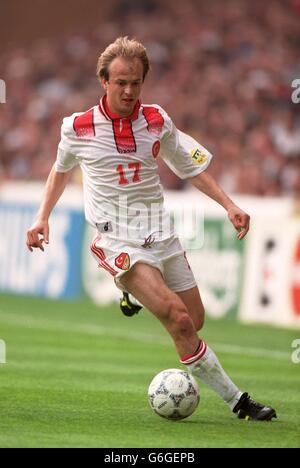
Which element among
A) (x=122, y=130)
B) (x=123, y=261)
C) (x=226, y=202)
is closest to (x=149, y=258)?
(x=123, y=261)

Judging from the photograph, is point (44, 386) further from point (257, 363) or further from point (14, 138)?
point (14, 138)

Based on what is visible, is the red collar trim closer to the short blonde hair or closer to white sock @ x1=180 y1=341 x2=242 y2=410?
the short blonde hair

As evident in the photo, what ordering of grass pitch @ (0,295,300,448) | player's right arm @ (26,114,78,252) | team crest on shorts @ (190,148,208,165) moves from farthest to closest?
1. team crest on shorts @ (190,148,208,165)
2. player's right arm @ (26,114,78,252)
3. grass pitch @ (0,295,300,448)

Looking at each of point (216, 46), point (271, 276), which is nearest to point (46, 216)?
point (271, 276)

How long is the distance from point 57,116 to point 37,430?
1737 cm

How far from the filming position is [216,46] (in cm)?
2306

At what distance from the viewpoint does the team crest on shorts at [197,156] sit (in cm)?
886

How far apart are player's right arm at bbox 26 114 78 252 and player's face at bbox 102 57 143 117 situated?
415 millimetres

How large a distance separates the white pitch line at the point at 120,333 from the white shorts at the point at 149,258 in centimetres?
437

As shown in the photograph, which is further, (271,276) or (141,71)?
(271,276)

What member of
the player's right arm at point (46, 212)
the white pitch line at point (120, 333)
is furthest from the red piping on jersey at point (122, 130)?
the white pitch line at point (120, 333)

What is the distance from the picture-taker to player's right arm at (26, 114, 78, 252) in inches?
336

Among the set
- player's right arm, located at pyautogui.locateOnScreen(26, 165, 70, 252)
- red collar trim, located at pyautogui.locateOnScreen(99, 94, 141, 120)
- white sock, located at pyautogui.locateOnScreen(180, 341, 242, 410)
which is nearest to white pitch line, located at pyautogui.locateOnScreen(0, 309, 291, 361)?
white sock, located at pyautogui.locateOnScreen(180, 341, 242, 410)
